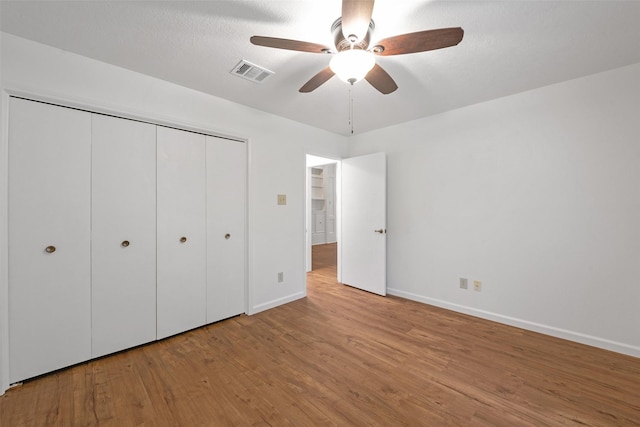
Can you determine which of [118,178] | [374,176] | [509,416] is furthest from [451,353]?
[118,178]

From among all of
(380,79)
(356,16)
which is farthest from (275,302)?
(356,16)

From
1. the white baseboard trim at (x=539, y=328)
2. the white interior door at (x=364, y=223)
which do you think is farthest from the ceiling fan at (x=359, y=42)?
the white baseboard trim at (x=539, y=328)

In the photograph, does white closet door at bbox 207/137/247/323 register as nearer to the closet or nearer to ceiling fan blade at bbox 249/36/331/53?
the closet

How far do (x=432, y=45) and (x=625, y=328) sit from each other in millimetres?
2833

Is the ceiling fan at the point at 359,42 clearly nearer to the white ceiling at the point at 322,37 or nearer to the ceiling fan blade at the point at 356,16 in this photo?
the ceiling fan blade at the point at 356,16

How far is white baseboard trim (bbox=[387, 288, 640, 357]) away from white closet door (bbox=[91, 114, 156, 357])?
10.2ft

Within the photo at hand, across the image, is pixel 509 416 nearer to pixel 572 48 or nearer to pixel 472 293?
pixel 472 293

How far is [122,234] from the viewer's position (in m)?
2.16

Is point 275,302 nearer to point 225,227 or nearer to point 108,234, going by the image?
point 225,227

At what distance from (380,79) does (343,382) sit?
2.15 meters

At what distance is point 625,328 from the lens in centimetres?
213

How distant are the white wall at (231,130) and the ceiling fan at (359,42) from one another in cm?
145

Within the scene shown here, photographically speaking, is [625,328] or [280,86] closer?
[625,328]

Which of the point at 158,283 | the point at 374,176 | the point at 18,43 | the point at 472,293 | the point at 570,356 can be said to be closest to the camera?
the point at 18,43
